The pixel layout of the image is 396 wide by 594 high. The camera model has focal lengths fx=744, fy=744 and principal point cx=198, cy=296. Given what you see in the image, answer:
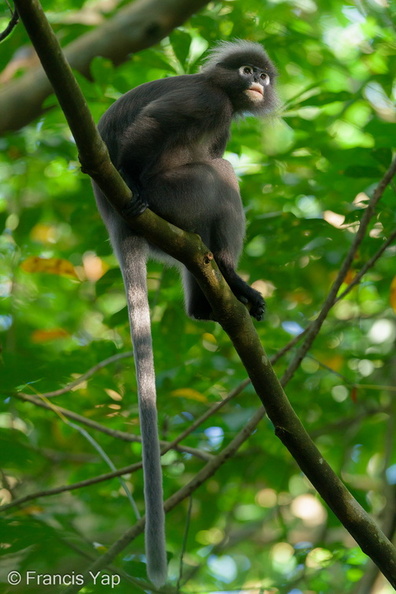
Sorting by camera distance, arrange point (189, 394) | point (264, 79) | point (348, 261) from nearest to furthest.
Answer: point (348, 261) → point (189, 394) → point (264, 79)

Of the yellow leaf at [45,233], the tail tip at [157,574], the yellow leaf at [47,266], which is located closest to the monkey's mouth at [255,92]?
the yellow leaf at [47,266]

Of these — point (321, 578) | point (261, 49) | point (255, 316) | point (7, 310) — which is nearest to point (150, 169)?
point (255, 316)

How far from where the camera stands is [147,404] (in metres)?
3.65

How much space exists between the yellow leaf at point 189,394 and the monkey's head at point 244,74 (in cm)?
198

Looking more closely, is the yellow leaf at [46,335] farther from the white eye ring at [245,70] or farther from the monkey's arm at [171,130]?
the white eye ring at [245,70]

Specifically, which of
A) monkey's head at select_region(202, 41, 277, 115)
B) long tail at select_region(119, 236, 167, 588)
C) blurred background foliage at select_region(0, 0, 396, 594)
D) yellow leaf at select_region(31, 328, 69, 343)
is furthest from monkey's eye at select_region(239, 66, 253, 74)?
yellow leaf at select_region(31, 328, 69, 343)

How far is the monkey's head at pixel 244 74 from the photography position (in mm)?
5070

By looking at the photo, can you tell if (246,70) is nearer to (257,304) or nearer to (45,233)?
(257,304)

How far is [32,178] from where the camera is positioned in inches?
282

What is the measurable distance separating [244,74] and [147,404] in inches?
105

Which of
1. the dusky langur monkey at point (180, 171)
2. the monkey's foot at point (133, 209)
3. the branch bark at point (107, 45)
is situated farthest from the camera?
the branch bark at point (107, 45)

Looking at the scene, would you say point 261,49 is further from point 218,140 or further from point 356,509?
point 356,509

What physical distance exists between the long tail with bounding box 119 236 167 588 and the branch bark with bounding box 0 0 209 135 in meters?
2.76

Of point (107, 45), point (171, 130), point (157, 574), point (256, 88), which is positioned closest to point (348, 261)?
point (171, 130)
